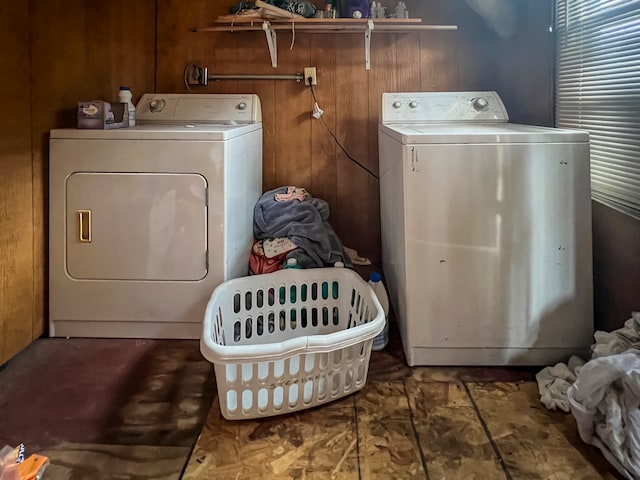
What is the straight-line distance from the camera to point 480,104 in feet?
8.33

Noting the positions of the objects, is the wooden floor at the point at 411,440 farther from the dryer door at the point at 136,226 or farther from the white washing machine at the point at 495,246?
the dryer door at the point at 136,226

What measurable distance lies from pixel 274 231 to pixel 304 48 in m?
0.94

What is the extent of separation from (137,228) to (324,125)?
116 centimetres

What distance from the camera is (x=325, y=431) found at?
143 centimetres

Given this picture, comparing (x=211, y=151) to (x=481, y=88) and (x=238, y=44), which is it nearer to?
(x=238, y=44)

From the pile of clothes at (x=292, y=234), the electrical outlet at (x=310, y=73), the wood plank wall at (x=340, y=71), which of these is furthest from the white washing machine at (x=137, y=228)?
the electrical outlet at (x=310, y=73)

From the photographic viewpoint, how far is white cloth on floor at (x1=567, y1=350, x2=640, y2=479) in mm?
1231

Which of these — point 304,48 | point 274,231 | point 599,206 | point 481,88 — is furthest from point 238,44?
point 599,206

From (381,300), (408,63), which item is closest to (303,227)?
(381,300)

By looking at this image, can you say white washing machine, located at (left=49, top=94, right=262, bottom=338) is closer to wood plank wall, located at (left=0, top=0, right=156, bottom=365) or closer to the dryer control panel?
wood plank wall, located at (left=0, top=0, right=156, bottom=365)

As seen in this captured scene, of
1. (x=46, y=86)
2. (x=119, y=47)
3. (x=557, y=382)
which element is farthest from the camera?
(x=119, y=47)

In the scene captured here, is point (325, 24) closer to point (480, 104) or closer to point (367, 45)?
point (367, 45)

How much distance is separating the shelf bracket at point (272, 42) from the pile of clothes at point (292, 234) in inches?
25.2

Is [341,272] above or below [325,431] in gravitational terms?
above
